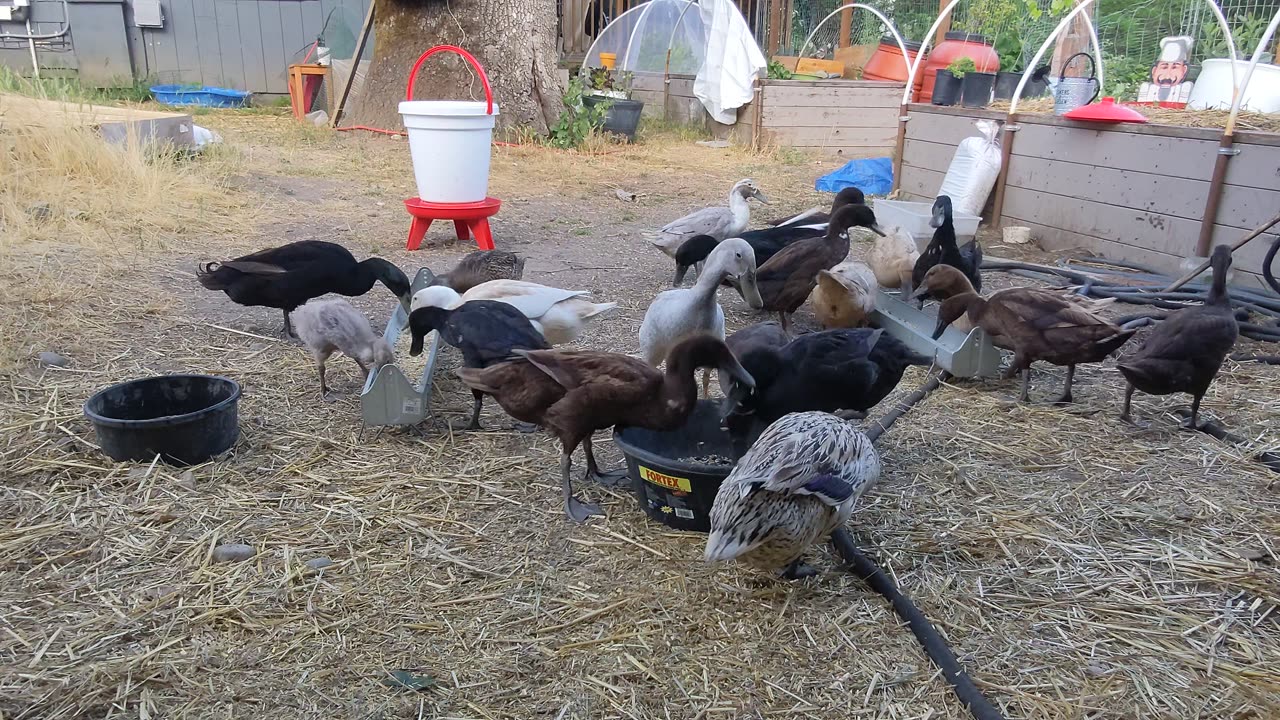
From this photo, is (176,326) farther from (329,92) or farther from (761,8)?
(761,8)

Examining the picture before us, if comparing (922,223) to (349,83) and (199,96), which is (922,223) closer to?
(349,83)

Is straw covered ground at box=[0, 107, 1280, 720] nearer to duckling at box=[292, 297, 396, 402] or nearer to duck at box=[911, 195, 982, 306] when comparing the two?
duckling at box=[292, 297, 396, 402]

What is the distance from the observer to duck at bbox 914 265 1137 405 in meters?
4.79

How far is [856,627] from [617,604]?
2.86ft

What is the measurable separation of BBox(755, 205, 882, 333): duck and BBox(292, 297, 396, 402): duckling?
2727 mm

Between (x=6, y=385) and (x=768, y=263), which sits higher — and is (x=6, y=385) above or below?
below

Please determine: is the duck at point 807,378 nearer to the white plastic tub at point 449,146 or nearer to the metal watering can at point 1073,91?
the white plastic tub at point 449,146

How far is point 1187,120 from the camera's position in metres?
8.00

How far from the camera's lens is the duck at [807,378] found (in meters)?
3.96

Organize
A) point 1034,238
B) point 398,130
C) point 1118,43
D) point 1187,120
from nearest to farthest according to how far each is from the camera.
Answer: point 1187,120 → point 1034,238 → point 398,130 → point 1118,43

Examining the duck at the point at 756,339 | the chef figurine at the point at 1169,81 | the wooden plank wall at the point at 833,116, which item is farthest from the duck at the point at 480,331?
the wooden plank wall at the point at 833,116

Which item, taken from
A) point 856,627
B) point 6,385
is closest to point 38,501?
point 6,385

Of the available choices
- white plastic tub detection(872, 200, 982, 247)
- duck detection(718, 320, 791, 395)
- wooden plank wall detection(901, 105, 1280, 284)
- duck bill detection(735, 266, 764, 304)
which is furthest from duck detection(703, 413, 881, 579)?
wooden plank wall detection(901, 105, 1280, 284)

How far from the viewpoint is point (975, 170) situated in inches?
356
